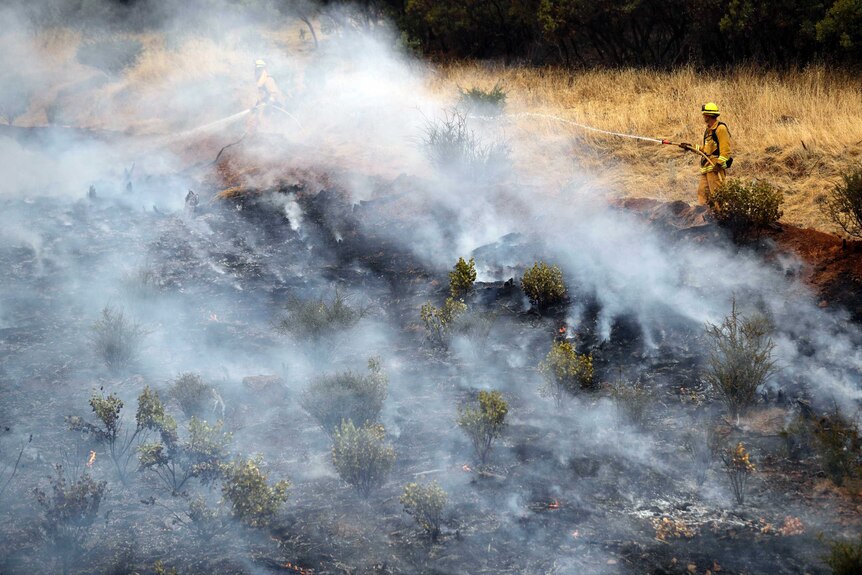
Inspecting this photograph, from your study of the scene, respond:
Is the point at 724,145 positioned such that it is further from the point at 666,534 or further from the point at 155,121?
the point at 155,121

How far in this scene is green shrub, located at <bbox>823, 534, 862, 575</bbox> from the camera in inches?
156

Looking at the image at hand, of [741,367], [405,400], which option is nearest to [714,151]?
[741,367]

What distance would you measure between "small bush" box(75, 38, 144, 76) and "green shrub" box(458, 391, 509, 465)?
1701cm

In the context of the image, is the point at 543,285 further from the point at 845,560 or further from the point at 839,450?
the point at 845,560

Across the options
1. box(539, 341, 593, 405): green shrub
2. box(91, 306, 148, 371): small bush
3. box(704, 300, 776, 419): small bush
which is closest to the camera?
box(704, 300, 776, 419): small bush

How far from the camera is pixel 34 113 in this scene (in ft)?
58.9

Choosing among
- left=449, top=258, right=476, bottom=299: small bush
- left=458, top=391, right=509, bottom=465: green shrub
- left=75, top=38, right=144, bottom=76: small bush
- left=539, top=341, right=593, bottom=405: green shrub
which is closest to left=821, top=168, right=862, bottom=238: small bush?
left=539, top=341, right=593, bottom=405: green shrub

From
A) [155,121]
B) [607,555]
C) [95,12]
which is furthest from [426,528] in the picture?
[95,12]

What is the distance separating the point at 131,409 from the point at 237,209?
4838 mm

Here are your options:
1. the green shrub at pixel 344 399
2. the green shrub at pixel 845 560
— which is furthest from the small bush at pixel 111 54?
the green shrub at pixel 845 560

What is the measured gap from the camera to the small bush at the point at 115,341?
7004 millimetres

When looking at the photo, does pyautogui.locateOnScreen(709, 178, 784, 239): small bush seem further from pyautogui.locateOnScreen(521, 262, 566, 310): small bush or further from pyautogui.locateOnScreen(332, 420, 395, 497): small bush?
pyautogui.locateOnScreen(332, 420, 395, 497): small bush

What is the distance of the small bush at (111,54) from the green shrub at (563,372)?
16.7 meters

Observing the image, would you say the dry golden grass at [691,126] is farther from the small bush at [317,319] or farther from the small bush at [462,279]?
the small bush at [317,319]
